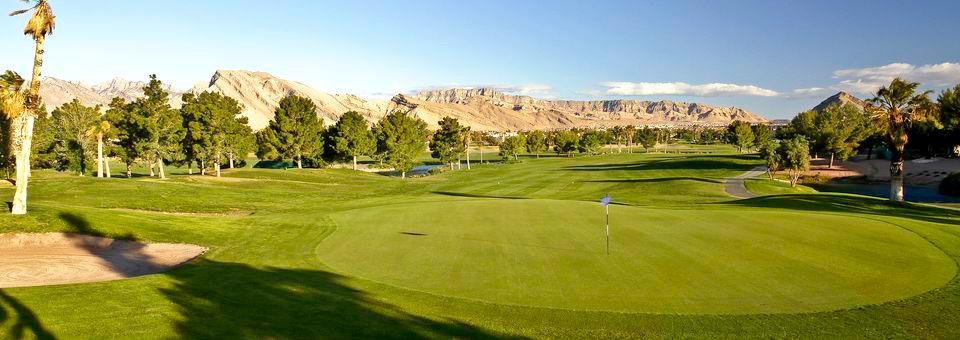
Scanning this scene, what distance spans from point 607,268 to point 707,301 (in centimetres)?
343

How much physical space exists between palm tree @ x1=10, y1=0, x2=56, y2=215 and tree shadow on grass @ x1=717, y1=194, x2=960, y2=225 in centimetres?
3879

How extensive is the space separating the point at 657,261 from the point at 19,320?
598 inches

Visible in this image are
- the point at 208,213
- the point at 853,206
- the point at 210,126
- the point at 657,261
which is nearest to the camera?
the point at 657,261

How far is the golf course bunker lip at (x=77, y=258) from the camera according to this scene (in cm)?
1533

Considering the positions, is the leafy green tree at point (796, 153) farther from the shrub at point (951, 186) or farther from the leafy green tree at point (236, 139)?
the leafy green tree at point (236, 139)

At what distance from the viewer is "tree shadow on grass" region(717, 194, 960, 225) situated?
96.2 feet

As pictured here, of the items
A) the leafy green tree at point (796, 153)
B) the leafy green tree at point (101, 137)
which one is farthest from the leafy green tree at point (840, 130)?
the leafy green tree at point (101, 137)

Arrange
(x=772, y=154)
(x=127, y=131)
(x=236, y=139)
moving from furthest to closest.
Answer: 1. (x=236, y=139)
2. (x=772, y=154)
3. (x=127, y=131)

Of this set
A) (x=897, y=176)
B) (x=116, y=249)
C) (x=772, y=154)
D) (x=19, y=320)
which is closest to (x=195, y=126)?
(x=116, y=249)

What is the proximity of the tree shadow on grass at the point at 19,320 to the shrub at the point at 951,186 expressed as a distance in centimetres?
7952

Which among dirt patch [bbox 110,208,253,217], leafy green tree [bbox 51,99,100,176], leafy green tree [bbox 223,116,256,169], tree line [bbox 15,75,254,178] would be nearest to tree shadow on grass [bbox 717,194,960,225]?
dirt patch [bbox 110,208,253,217]

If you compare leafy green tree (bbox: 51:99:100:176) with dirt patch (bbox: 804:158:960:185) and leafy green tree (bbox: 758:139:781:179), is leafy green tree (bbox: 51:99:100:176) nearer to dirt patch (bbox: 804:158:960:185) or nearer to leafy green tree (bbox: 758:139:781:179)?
leafy green tree (bbox: 758:139:781:179)

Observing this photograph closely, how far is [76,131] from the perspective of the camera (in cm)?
6294

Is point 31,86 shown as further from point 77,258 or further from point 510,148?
point 510,148
